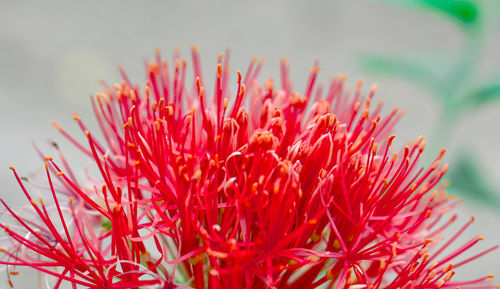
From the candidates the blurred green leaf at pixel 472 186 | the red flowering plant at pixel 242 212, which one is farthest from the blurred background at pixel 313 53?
the red flowering plant at pixel 242 212

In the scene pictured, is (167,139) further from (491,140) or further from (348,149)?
(491,140)

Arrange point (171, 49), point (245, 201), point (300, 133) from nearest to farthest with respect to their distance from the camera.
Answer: point (245, 201) → point (300, 133) → point (171, 49)

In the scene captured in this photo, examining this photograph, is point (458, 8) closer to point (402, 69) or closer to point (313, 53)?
point (402, 69)

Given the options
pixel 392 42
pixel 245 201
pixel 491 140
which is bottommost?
pixel 491 140

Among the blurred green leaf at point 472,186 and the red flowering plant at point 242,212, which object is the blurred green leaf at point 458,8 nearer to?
the blurred green leaf at point 472,186

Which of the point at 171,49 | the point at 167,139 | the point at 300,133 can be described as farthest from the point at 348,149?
the point at 171,49

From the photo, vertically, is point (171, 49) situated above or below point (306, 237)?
above

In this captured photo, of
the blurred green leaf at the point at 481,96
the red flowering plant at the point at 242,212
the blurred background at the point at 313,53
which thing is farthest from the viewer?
the blurred green leaf at the point at 481,96

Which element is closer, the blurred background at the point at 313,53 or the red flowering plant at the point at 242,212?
the red flowering plant at the point at 242,212

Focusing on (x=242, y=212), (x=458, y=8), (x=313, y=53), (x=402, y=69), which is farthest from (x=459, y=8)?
(x=242, y=212)
